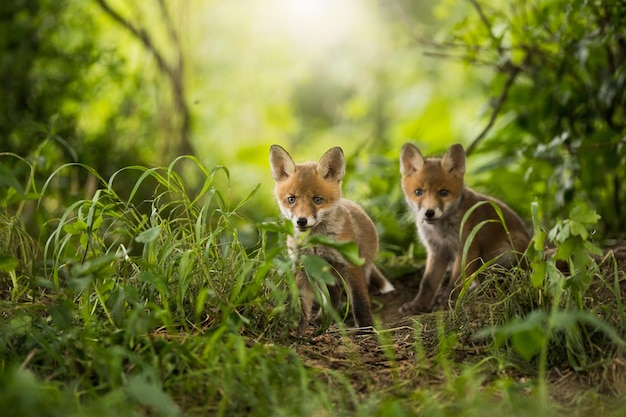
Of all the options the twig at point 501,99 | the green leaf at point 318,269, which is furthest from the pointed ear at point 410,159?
the green leaf at point 318,269

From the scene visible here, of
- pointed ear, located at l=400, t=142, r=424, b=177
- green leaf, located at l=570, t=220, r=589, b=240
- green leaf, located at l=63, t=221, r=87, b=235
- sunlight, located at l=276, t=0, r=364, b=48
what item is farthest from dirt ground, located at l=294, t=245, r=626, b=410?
sunlight, located at l=276, t=0, r=364, b=48

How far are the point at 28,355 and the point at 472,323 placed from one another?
1818 mm

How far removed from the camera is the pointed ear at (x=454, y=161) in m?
4.32

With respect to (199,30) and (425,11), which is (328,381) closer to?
(199,30)

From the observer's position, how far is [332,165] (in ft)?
12.5

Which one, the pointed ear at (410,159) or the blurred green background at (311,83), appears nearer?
the pointed ear at (410,159)

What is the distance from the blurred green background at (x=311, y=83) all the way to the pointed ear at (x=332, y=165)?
2.02ft

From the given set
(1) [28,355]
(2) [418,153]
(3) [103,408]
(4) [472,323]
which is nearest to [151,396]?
(3) [103,408]

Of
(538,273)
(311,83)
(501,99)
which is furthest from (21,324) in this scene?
(311,83)

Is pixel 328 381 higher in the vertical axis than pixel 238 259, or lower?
lower

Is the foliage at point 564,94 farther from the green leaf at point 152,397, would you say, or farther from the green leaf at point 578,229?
the green leaf at point 152,397

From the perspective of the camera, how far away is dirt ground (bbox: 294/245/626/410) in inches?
102

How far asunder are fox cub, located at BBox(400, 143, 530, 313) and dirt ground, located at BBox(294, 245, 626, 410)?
76 cm

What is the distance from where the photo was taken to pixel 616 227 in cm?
530
